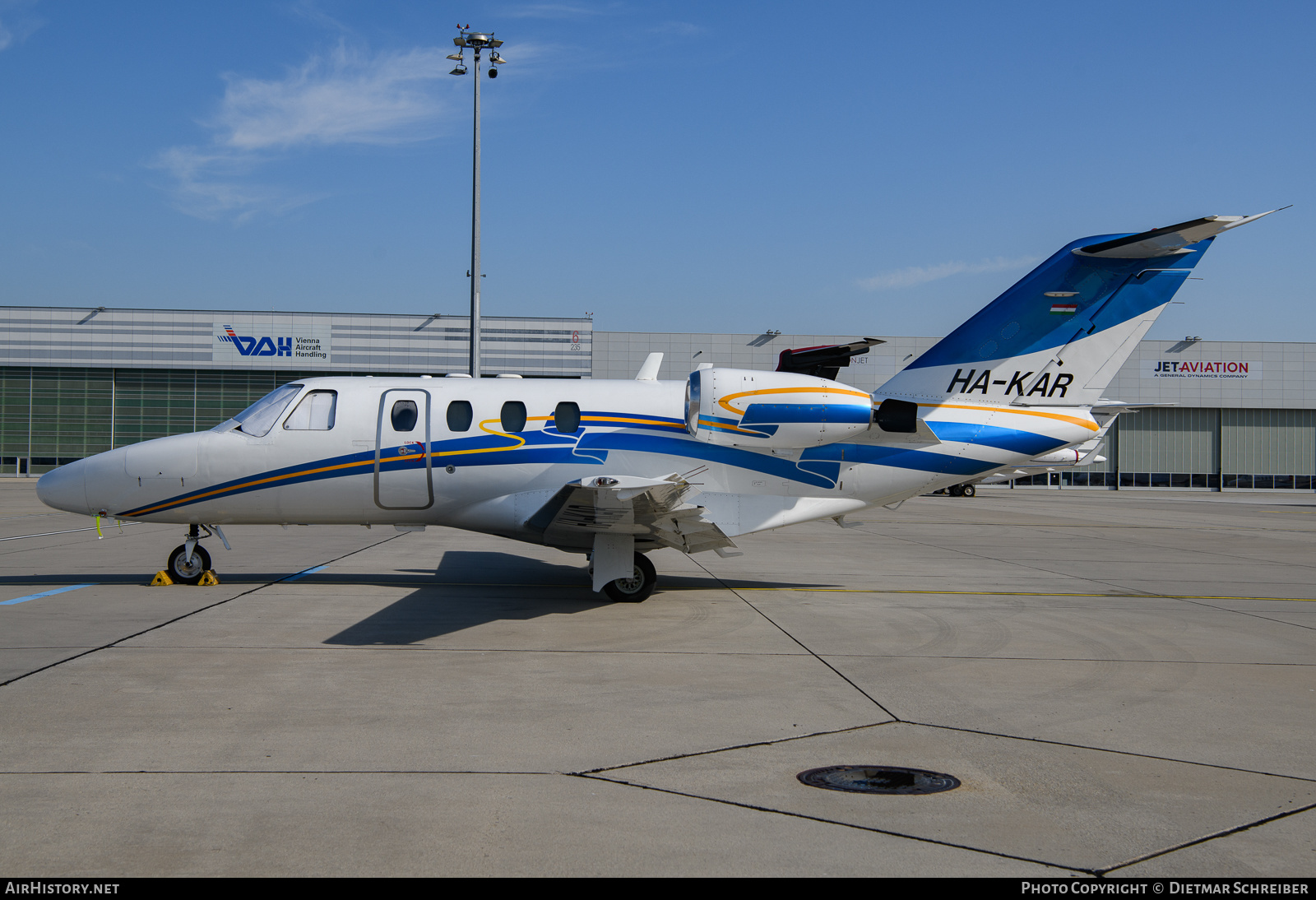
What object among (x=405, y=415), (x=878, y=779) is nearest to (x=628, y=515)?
(x=405, y=415)

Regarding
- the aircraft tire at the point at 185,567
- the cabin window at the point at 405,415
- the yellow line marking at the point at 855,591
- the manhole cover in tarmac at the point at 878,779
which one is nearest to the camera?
the manhole cover in tarmac at the point at 878,779

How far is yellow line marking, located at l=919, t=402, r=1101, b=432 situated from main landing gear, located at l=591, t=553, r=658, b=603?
4.29 m

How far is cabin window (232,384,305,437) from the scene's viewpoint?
11914 millimetres

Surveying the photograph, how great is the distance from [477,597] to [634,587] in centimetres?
205

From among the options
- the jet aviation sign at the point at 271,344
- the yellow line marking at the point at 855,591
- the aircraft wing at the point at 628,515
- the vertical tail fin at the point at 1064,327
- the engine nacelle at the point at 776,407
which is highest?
the jet aviation sign at the point at 271,344

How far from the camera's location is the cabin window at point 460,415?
1178 cm

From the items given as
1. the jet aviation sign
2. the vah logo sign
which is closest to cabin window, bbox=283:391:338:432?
the jet aviation sign

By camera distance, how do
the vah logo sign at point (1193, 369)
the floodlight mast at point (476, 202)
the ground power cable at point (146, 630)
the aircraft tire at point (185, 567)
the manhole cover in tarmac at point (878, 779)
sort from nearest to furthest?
the manhole cover in tarmac at point (878, 779), the ground power cable at point (146, 630), the aircraft tire at point (185, 567), the floodlight mast at point (476, 202), the vah logo sign at point (1193, 369)

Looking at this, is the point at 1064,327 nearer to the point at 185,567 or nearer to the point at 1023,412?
the point at 1023,412

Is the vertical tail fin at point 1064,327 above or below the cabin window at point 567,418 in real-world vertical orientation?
above

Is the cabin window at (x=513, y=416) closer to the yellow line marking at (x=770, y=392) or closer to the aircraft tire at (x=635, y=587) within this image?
the aircraft tire at (x=635, y=587)

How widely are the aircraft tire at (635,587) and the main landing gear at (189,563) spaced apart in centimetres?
530

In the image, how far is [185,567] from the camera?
476 inches

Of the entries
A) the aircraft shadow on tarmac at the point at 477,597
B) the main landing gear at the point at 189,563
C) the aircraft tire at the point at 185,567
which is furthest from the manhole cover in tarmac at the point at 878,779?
the aircraft tire at the point at 185,567
